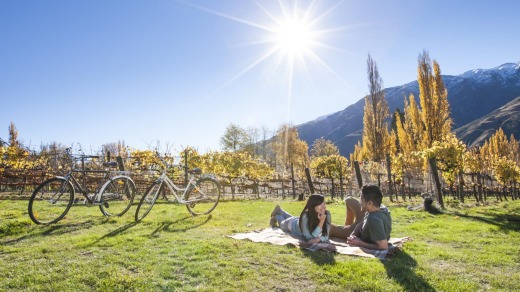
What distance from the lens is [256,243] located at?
16.1 ft

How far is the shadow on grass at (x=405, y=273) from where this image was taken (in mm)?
3199

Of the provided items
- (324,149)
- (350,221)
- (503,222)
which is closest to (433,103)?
(503,222)

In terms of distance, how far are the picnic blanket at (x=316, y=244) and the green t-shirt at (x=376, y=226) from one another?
21 cm

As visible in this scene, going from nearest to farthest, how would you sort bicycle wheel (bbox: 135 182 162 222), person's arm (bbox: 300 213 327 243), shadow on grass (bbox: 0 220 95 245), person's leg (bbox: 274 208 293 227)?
person's arm (bbox: 300 213 327 243), shadow on grass (bbox: 0 220 95 245), person's leg (bbox: 274 208 293 227), bicycle wheel (bbox: 135 182 162 222)

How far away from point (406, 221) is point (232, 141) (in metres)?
52.4

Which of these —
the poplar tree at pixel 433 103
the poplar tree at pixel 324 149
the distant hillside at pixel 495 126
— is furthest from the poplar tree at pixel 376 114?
the distant hillside at pixel 495 126

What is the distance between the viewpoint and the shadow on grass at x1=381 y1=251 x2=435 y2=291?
320 centimetres

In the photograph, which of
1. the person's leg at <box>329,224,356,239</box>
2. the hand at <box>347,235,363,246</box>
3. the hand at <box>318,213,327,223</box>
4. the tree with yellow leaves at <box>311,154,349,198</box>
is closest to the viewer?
the hand at <box>347,235,363,246</box>

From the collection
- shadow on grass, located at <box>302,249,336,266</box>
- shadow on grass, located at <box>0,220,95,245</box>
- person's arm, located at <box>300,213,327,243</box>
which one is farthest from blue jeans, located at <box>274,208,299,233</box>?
shadow on grass, located at <box>0,220,95,245</box>

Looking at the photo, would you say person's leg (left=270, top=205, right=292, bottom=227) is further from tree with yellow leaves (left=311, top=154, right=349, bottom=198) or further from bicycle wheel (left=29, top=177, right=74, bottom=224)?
tree with yellow leaves (left=311, top=154, right=349, bottom=198)

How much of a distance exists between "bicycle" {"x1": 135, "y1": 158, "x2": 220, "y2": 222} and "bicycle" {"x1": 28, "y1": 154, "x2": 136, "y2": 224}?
1.53ft

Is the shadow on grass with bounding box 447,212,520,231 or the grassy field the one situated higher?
the grassy field

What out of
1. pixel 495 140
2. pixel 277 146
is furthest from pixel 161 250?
pixel 495 140

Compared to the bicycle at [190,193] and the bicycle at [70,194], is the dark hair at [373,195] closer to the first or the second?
the bicycle at [190,193]
